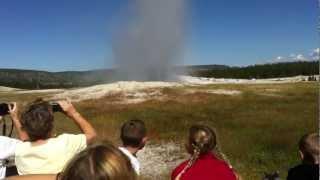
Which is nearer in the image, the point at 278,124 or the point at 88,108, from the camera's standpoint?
the point at 278,124

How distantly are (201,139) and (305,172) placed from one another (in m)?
1.02

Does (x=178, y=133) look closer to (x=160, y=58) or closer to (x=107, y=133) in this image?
(x=107, y=133)

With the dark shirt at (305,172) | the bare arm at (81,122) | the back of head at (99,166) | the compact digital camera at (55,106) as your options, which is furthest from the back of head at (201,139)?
the back of head at (99,166)

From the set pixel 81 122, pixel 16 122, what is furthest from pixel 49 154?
pixel 16 122

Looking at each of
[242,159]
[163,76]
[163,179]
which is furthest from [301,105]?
[163,76]

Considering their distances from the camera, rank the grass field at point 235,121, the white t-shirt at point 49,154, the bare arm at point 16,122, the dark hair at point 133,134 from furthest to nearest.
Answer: the grass field at point 235,121 < the dark hair at point 133,134 < the bare arm at point 16,122 < the white t-shirt at point 49,154

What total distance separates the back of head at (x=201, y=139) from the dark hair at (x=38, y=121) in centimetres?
140

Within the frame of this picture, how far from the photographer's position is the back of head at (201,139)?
579 centimetres

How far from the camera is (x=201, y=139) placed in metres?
5.79

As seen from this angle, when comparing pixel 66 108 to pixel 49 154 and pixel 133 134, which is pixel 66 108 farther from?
pixel 133 134

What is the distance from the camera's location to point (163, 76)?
321 feet

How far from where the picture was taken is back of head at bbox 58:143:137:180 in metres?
2.92

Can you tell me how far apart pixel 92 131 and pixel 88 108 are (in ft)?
112

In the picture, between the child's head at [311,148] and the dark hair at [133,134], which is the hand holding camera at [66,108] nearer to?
the dark hair at [133,134]
